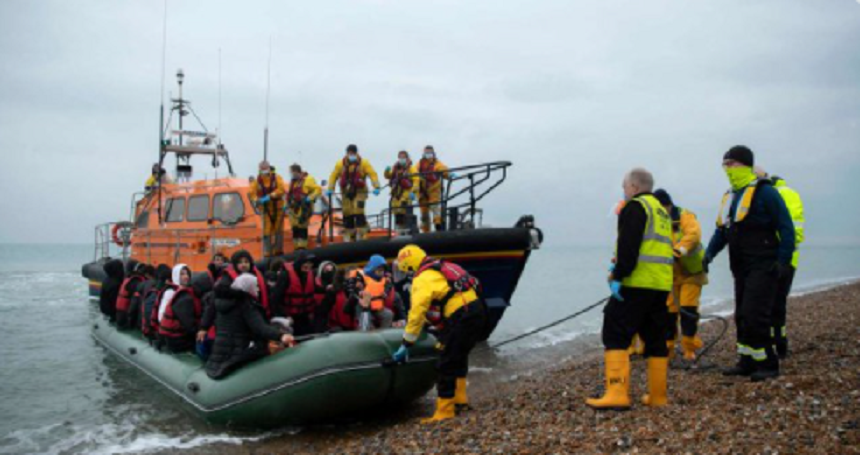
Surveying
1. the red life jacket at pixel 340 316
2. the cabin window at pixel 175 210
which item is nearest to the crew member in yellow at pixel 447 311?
the red life jacket at pixel 340 316

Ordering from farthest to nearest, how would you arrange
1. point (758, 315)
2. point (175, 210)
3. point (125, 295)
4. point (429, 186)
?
1. point (175, 210)
2. point (429, 186)
3. point (125, 295)
4. point (758, 315)

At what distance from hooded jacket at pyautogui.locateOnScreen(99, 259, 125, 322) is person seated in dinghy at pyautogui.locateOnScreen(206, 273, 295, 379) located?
4.09 m

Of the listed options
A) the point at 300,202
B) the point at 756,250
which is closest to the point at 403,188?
the point at 300,202

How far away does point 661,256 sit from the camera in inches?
151

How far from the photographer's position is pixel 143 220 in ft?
41.1

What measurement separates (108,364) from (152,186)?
458 cm

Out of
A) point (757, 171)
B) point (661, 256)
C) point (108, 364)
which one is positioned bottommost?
point (108, 364)

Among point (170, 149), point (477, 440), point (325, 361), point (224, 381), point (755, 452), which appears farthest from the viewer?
point (170, 149)

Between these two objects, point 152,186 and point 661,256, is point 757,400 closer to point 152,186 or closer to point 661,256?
point 661,256

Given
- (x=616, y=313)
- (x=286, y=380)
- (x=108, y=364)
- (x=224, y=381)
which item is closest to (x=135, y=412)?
(x=224, y=381)

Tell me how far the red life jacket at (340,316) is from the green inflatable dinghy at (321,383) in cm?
82

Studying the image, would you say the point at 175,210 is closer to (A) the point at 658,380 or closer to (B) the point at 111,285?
(B) the point at 111,285

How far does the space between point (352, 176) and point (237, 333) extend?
3755mm

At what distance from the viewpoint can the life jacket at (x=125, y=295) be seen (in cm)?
861
